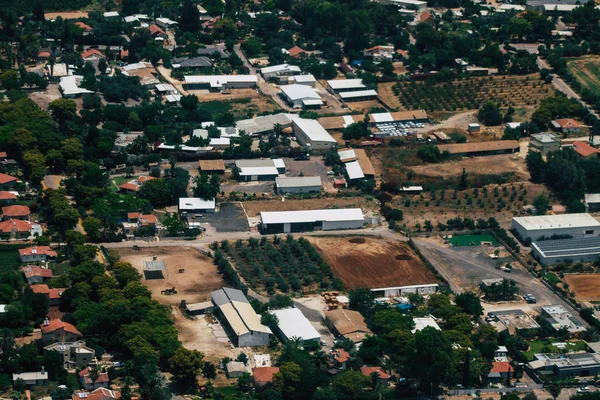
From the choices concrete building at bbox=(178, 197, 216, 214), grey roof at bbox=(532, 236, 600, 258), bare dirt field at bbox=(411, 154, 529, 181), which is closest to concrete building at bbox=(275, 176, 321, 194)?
concrete building at bbox=(178, 197, 216, 214)

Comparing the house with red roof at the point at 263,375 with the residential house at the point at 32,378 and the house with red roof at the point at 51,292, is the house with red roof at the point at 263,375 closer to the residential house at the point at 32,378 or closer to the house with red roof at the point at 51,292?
the residential house at the point at 32,378

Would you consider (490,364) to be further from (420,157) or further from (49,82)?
(49,82)

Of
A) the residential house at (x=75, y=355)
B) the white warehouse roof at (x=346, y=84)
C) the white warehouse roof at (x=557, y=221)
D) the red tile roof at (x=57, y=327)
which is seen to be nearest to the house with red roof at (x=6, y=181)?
the red tile roof at (x=57, y=327)

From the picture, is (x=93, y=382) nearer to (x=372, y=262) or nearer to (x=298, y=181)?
(x=372, y=262)

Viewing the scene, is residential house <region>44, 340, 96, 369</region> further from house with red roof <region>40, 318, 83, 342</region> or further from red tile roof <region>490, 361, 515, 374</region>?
red tile roof <region>490, 361, 515, 374</region>

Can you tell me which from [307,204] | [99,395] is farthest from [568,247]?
[99,395]

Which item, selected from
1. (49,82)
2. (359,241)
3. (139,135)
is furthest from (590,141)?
(49,82)
